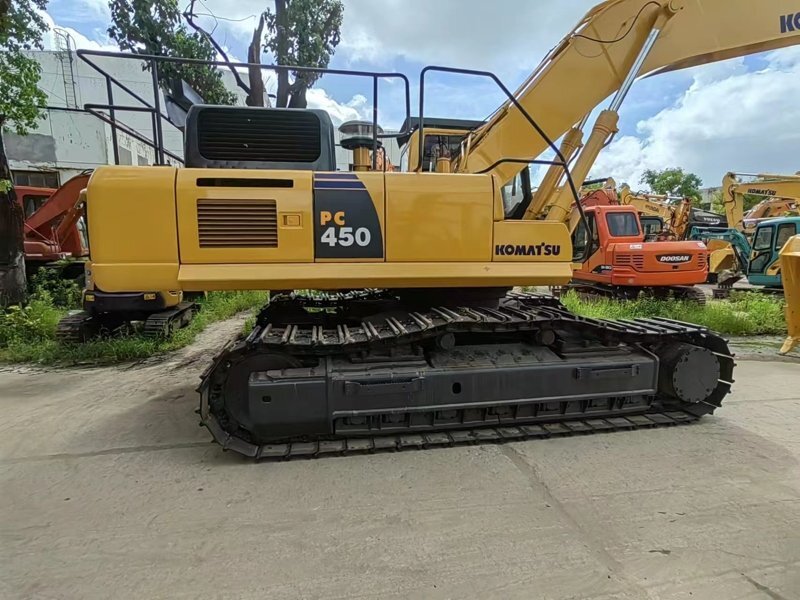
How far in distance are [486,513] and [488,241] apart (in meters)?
1.86

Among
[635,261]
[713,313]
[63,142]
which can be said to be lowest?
[713,313]

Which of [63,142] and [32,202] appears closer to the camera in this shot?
[32,202]

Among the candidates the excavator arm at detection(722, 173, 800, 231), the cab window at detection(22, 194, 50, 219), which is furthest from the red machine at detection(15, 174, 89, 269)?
the excavator arm at detection(722, 173, 800, 231)

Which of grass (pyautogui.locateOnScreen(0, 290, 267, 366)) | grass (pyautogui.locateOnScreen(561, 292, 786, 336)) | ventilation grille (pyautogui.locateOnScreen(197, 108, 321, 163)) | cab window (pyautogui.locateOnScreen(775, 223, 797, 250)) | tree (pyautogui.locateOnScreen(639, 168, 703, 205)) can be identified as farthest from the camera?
tree (pyautogui.locateOnScreen(639, 168, 703, 205))

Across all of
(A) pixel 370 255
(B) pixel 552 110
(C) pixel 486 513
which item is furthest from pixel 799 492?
(B) pixel 552 110

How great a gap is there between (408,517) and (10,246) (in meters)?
8.31

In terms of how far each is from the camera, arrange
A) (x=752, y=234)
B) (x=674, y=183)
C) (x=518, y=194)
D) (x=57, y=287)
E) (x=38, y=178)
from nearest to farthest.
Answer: (x=518, y=194) < (x=57, y=287) < (x=752, y=234) < (x=38, y=178) < (x=674, y=183)

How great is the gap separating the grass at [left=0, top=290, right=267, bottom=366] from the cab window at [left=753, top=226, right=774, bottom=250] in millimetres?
13914

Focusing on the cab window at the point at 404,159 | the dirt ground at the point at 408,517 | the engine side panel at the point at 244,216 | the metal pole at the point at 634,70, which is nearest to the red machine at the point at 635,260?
the cab window at the point at 404,159

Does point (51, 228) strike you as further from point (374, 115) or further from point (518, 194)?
point (518, 194)

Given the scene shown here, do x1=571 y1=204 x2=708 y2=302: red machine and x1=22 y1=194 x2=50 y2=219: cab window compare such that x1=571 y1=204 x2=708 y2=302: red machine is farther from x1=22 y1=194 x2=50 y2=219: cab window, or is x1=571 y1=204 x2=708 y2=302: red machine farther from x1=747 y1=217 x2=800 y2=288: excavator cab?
x1=22 y1=194 x2=50 y2=219: cab window

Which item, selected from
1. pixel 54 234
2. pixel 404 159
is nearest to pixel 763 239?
pixel 404 159

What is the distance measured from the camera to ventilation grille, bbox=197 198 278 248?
3.17 m

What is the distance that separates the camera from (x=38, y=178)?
18.3 metres
